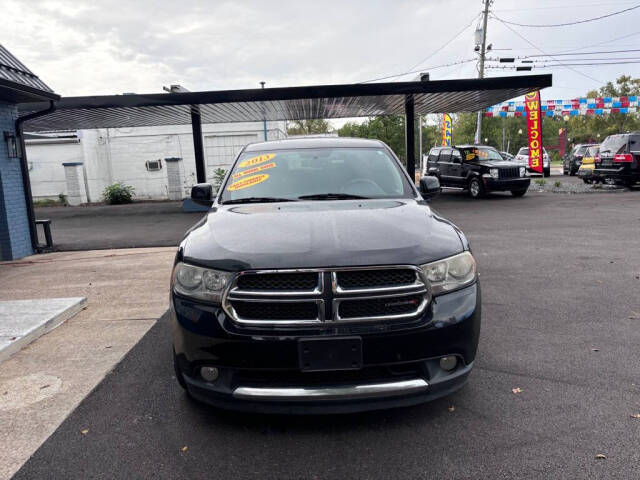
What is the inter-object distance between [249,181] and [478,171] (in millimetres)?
14584

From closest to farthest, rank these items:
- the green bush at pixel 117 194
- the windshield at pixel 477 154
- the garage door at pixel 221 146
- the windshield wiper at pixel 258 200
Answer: the windshield wiper at pixel 258 200
the windshield at pixel 477 154
the green bush at pixel 117 194
the garage door at pixel 221 146

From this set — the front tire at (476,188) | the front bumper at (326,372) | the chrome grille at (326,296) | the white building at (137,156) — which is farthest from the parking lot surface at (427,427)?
the white building at (137,156)

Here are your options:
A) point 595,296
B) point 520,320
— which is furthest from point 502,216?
point 520,320

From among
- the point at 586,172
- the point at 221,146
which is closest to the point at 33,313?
the point at 221,146

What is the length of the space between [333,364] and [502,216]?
1101 centimetres

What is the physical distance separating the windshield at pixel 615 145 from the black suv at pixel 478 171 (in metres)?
3.58

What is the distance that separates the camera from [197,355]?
8.33 ft

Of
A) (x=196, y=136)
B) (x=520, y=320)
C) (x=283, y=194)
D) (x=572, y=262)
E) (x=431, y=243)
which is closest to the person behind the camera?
(x=431, y=243)

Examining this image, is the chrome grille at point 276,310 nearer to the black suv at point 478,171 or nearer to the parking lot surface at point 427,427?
the parking lot surface at point 427,427

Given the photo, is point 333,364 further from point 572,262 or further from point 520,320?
point 572,262

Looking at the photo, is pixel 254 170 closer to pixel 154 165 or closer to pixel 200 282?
pixel 200 282

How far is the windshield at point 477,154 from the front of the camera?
57.1 ft

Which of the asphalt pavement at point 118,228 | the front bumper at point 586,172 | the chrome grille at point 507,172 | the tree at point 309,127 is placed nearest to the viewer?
the asphalt pavement at point 118,228

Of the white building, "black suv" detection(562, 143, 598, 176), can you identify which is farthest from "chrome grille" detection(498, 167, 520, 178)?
"black suv" detection(562, 143, 598, 176)
